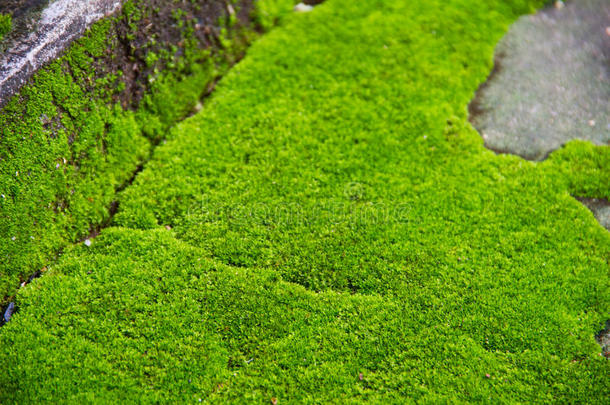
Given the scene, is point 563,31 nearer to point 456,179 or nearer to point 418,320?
point 456,179

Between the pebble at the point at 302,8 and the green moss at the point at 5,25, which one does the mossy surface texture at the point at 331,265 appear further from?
the green moss at the point at 5,25

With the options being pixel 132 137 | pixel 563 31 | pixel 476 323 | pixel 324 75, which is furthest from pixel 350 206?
pixel 563 31

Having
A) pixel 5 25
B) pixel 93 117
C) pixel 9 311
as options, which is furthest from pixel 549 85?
pixel 9 311

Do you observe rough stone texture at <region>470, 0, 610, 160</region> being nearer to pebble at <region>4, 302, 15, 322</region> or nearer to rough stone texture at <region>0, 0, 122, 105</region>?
rough stone texture at <region>0, 0, 122, 105</region>

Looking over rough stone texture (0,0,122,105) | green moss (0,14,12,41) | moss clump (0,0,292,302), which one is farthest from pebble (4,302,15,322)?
green moss (0,14,12,41)

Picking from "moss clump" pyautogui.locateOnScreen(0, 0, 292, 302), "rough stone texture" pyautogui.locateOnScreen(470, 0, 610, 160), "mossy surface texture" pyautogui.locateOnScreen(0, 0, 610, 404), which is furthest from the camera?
"rough stone texture" pyautogui.locateOnScreen(470, 0, 610, 160)

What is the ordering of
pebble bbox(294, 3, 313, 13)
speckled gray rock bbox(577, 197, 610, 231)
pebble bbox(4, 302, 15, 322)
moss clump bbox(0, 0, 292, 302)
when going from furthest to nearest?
pebble bbox(294, 3, 313, 13) < speckled gray rock bbox(577, 197, 610, 231) < moss clump bbox(0, 0, 292, 302) < pebble bbox(4, 302, 15, 322)
